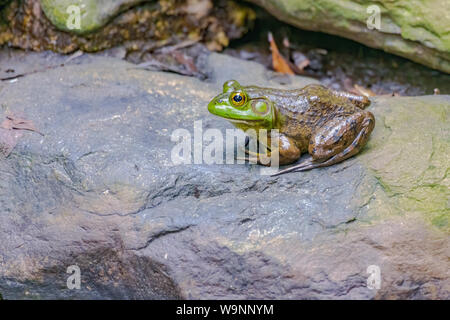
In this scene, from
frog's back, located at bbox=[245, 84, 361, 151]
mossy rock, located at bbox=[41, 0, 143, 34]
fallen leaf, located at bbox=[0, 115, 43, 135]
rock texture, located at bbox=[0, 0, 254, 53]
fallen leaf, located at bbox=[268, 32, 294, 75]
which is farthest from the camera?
fallen leaf, located at bbox=[268, 32, 294, 75]

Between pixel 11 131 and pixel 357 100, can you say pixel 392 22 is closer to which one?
pixel 357 100

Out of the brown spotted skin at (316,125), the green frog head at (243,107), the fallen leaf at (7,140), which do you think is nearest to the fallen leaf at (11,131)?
the fallen leaf at (7,140)

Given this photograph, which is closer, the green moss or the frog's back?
the green moss

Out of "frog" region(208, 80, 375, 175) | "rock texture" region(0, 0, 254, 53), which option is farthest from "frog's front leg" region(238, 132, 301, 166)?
"rock texture" region(0, 0, 254, 53)

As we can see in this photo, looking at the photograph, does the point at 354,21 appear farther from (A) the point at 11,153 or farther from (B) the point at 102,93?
(A) the point at 11,153

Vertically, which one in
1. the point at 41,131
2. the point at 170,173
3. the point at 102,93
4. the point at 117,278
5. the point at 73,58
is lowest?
the point at 117,278

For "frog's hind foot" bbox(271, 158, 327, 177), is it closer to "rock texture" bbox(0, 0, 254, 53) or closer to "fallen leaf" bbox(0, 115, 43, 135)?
"fallen leaf" bbox(0, 115, 43, 135)

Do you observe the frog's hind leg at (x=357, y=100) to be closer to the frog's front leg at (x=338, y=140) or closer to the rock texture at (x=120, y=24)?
the frog's front leg at (x=338, y=140)

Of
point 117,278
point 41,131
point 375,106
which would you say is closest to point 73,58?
point 41,131
